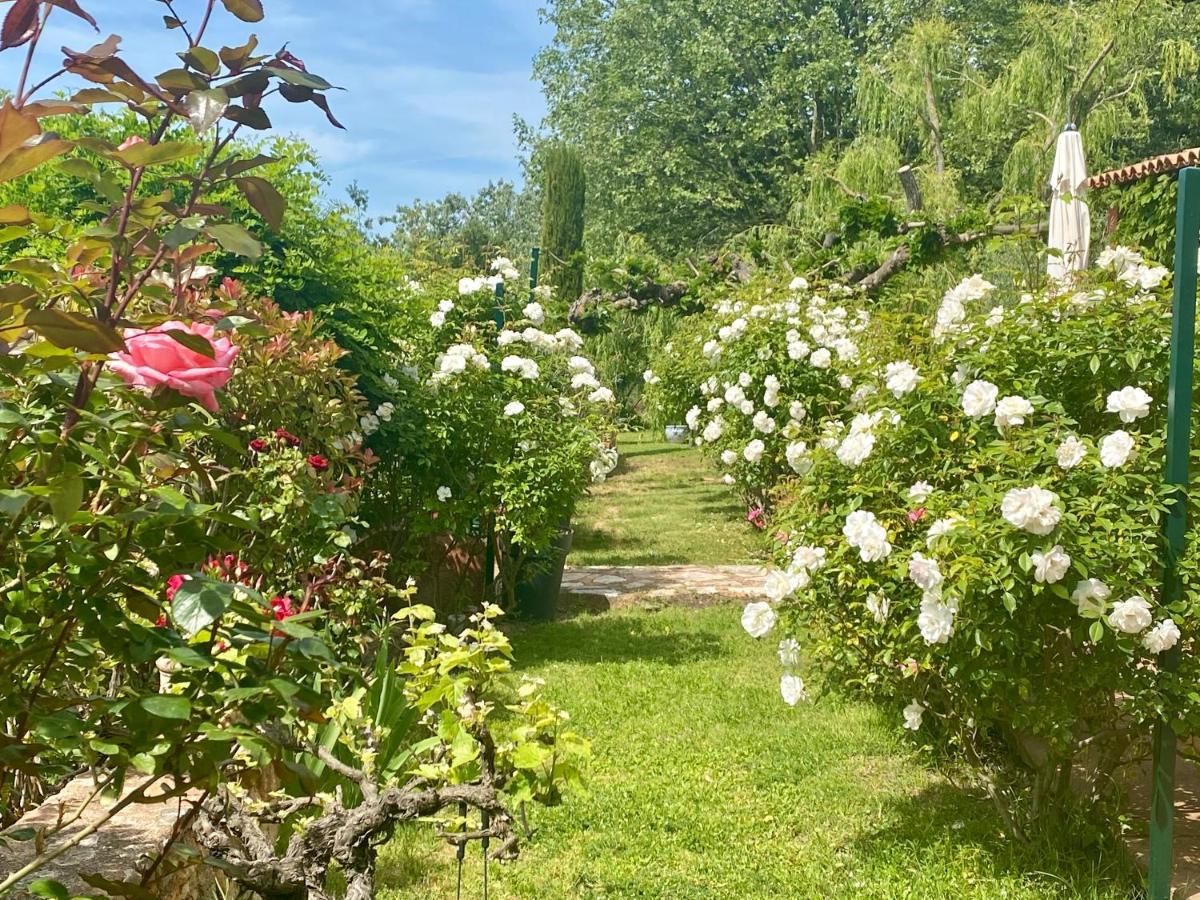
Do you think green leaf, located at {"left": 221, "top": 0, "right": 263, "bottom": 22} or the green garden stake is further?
the green garden stake

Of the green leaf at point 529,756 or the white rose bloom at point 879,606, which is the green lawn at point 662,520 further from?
the green leaf at point 529,756

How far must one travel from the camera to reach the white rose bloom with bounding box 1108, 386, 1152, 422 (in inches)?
108

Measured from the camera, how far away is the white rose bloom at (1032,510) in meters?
2.51

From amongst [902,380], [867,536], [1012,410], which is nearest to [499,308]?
[902,380]

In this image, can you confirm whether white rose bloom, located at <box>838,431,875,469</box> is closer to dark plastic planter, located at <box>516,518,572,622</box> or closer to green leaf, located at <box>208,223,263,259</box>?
green leaf, located at <box>208,223,263,259</box>

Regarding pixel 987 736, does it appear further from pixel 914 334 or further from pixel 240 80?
pixel 240 80

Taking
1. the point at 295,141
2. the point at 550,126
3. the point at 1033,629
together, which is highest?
the point at 550,126

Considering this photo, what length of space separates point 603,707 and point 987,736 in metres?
1.83

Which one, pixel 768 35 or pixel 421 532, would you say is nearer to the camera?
pixel 421 532

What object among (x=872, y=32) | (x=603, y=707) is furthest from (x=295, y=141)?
(x=872, y=32)

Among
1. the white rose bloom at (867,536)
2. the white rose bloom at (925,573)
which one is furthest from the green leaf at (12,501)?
the white rose bloom at (867,536)

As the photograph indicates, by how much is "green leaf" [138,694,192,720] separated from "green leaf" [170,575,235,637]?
8 centimetres

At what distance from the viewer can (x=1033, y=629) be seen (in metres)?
2.77

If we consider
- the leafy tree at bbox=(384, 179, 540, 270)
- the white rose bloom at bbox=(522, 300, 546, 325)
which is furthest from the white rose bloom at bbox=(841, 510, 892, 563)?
the leafy tree at bbox=(384, 179, 540, 270)
